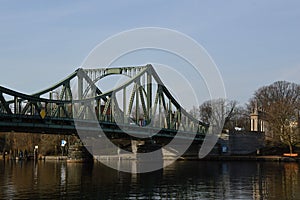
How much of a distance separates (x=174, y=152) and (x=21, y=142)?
104ft

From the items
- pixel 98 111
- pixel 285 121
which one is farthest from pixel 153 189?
pixel 285 121

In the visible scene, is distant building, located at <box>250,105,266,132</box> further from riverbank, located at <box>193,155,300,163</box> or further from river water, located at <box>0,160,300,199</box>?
river water, located at <box>0,160,300,199</box>

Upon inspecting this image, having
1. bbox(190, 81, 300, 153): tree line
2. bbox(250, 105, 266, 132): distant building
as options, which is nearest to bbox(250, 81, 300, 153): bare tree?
bbox(190, 81, 300, 153): tree line

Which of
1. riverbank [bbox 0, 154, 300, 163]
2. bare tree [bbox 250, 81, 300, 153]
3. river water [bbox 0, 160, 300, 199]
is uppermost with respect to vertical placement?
bare tree [bbox 250, 81, 300, 153]

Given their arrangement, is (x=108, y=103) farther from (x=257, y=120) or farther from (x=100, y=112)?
(x=257, y=120)

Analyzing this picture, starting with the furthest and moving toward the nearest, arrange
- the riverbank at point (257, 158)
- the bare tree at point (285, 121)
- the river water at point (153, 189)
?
the bare tree at point (285, 121) → the riverbank at point (257, 158) → the river water at point (153, 189)

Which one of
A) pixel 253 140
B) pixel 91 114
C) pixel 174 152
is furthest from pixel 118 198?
pixel 253 140

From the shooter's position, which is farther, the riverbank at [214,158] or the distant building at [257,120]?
the distant building at [257,120]

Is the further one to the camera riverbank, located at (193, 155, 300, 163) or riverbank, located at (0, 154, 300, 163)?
riverbank, located at (0, 154, 300, 163)

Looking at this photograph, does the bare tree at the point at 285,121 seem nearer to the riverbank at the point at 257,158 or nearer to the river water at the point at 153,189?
the riverbank at the point at 257,158

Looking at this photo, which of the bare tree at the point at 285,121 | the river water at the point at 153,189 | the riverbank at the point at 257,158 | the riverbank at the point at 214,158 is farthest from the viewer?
the bare tree at the point at 285,121

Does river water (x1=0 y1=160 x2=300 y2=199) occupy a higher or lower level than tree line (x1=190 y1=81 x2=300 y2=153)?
lower

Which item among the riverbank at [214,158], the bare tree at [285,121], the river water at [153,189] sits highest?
the bare tree at [285,121]

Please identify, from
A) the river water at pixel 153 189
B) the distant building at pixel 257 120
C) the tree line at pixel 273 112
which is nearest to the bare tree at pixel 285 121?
the tree line at pixel 273 112
